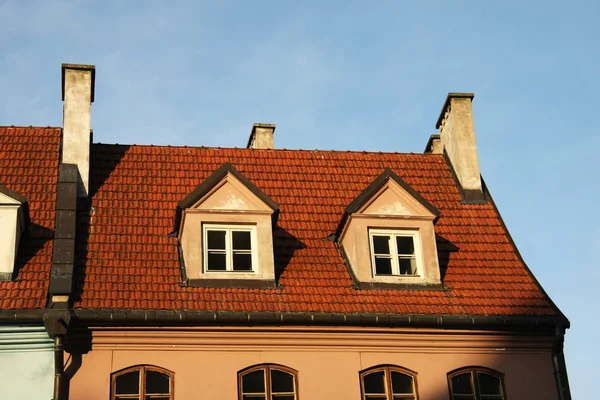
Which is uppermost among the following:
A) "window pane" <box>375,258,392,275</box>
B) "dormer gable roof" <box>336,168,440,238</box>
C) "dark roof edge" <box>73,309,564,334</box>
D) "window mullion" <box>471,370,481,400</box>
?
"dormer gable roof" <box>336,168,440,238</box>

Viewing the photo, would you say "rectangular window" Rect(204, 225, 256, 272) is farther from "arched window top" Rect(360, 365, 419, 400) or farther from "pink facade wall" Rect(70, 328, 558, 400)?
"arched window top" Rect(360, 365, 419, 400)

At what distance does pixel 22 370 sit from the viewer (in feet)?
59.1

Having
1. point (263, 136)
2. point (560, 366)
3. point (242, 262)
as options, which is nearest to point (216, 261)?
point (242, 262)

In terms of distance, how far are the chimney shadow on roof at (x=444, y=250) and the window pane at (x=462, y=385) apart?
2.42m

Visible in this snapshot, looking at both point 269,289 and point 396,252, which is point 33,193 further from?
point 396,252

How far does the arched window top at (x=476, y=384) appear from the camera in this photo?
19406 mm

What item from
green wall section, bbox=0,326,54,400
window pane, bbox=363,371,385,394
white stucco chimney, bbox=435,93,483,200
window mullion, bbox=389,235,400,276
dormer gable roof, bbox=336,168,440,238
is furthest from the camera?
white stucco chimney, bbox=435,93,483,200

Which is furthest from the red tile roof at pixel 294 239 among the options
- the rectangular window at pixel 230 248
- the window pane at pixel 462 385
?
the window pane at pixel 462 385

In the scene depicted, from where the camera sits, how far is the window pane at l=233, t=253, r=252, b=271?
2030 centimetres

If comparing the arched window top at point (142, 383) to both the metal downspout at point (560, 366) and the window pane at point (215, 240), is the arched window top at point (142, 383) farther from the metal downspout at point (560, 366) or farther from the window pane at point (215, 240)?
the metal downspout at point (560, 366)

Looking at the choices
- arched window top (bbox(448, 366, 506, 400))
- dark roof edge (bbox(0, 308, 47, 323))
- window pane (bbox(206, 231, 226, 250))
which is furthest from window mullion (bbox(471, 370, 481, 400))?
dark roof edge (bbox(0, 308, 47, 323))

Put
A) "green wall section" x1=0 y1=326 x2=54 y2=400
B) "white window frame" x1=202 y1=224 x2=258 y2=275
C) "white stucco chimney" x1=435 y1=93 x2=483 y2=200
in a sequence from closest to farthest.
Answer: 1. "green wall section" x1=0 y1=326 x2=54 y2=400
2. "white window frame" x1=202 y1=224 x2=258 y2=275
3. "white stucco chimney" x1=435 y1=93 x2=483 y2=200

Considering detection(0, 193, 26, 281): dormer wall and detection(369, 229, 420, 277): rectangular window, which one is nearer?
detection(0, 193, 26, 281): dormer wall

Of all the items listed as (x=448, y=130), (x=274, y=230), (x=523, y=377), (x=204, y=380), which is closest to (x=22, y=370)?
(x=204, y=380)
